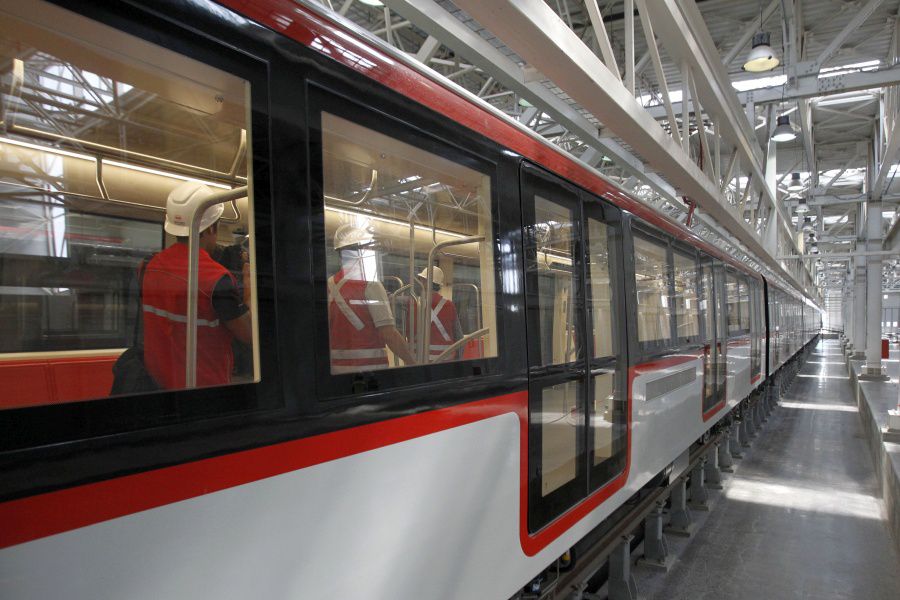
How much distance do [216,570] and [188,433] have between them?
0.30 metres

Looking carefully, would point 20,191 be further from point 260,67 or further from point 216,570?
point 216,570

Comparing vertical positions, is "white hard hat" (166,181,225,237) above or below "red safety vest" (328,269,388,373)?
above

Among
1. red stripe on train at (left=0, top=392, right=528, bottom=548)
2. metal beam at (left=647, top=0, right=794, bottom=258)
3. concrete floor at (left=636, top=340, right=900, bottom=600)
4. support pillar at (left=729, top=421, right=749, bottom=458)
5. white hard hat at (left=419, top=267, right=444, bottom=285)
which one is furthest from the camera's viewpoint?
support pillar at (left=729, top=421, right=749, bottom=458)

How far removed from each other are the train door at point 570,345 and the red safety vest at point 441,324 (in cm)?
48

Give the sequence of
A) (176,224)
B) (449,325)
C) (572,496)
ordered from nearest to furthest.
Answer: (176,224) → (449,325) → (572,496)

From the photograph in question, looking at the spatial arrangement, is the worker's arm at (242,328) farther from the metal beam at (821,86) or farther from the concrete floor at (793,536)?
the metal beam at (821,86)

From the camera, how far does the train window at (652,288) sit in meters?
3.92

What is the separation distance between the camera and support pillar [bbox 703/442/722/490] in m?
6.79

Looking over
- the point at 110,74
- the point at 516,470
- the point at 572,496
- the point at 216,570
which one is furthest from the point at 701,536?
the point at 110,74

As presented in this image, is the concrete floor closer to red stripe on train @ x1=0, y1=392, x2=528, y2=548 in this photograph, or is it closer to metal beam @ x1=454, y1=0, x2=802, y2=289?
metal beam @ x1=454, y1=0, x2=802, y2=289

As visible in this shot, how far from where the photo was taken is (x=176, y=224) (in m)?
1.39

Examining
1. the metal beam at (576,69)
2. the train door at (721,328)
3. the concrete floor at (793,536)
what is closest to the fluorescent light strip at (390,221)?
the metal beam at (576,69)

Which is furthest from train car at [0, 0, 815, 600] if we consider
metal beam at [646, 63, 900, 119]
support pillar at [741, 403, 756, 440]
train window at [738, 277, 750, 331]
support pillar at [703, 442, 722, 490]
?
support pillar at [741, 403, 756, 440]

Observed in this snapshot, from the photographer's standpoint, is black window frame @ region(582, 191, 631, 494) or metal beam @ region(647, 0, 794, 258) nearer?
black window frame @ region(582, 191, 631, 494)
